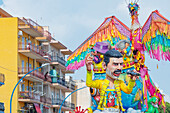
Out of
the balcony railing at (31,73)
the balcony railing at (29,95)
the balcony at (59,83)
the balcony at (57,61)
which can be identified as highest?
the balcony at (57,61)

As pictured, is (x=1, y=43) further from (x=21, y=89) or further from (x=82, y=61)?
(x=82, y=61)

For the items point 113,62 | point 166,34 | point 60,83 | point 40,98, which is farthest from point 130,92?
point 60,83

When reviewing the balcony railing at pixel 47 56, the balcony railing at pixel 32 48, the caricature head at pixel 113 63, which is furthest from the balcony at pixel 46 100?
the caricature head at pixel 113 63

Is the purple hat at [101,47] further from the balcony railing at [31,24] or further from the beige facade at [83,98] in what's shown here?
the beige facade at [83,98]

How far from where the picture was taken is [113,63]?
23219 mm

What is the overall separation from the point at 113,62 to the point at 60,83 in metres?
41.5

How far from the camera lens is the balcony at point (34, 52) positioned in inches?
2135

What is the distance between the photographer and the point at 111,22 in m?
26.6

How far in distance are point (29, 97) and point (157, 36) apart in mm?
30050

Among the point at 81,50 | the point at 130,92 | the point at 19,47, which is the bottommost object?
the point at 130,92

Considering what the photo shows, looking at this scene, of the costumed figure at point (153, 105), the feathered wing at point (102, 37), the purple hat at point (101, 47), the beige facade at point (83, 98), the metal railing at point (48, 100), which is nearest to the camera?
the purple hat at point (101, 47)

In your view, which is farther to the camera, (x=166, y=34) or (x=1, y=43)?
(x=1, y=43)

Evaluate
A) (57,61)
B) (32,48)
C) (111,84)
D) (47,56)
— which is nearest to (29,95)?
(32,48)

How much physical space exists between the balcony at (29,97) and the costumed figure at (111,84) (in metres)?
30.4
